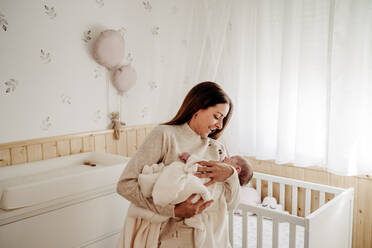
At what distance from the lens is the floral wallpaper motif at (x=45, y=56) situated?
2086mm

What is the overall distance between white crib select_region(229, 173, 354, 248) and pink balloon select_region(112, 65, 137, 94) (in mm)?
1233

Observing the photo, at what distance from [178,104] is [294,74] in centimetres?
97

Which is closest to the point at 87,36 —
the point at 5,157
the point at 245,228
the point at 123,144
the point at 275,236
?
the point at 123,144

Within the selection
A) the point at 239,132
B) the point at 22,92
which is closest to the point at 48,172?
the point at 22,92

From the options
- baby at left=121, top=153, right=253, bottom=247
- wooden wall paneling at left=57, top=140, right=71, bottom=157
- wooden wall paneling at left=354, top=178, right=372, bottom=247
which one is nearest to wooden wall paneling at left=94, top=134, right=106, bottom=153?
wooden wall paneling at left=57, top=140, right=71, bottom=157

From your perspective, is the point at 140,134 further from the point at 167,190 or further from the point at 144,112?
the point at 167,190

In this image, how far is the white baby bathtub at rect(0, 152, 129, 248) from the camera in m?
1.48

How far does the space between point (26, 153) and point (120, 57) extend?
94 cm

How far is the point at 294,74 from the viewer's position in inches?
92.3

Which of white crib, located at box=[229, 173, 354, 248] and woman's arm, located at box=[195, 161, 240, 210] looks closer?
woman's arm, located at box=[195, 161, 240, 210]

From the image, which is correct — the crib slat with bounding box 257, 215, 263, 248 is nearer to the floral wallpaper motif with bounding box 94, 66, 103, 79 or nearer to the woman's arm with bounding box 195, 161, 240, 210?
the woman's arm with bounding box 195, 161, 240, 210

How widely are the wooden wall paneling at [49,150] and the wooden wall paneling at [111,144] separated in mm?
426

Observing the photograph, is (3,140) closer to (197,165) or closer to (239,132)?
(197,165)

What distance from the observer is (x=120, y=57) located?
94.8 inches
